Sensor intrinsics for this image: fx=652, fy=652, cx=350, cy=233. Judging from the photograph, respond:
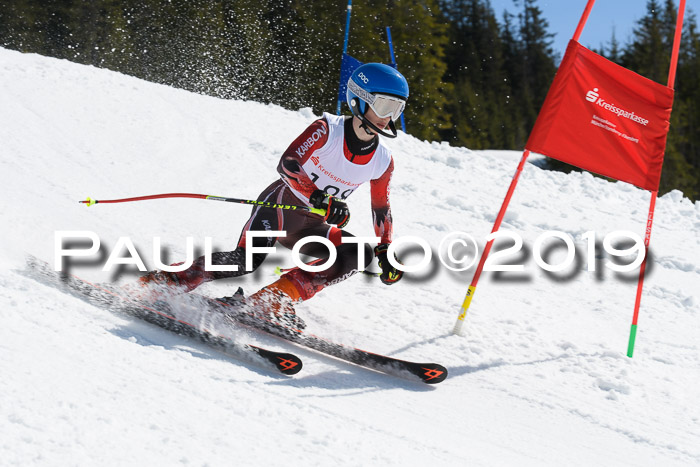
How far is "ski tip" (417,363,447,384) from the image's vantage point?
11.4 ft

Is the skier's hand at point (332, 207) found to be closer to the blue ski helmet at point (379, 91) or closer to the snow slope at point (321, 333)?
the blue ski helmet at point (379, 91)

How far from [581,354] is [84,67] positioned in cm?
845

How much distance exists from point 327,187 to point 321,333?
2.99ft

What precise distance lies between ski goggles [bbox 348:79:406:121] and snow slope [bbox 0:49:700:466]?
1.41m

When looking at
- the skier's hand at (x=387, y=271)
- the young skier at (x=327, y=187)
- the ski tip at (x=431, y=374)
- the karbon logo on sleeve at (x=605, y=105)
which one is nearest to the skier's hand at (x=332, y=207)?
the young skier at (x=327, y=187)

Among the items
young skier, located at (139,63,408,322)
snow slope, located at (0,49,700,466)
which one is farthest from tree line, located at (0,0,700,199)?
young skier, located at (139,63,408,322)

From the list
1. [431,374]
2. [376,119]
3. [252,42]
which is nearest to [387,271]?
[431,374]

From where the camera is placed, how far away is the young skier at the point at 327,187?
381cm

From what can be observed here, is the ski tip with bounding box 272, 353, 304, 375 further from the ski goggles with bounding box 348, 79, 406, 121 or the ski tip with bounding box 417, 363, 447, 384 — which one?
the ski goggles with bounding box 348, 79, 406, 121

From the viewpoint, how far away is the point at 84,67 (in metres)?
9.80

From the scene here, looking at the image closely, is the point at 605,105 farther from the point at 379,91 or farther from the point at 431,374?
the point at 431,374

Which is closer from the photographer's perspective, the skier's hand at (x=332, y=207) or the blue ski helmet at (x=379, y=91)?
the skier's hand at (x=332, y=207)

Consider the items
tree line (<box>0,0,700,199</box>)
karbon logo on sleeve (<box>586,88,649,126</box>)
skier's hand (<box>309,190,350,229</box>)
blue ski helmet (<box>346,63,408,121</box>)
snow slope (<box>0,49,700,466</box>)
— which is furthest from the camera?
tree line (<box>0,0,700,199</box>)

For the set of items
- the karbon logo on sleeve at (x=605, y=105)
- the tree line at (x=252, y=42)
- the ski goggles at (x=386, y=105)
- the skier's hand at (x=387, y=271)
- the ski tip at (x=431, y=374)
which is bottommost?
the ski tip at (x=431, y=374)
